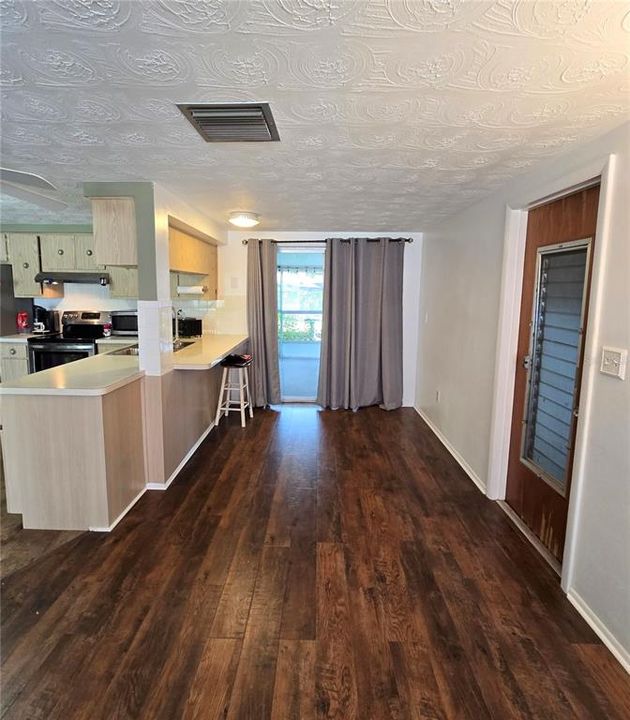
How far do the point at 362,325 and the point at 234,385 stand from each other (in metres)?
1.79

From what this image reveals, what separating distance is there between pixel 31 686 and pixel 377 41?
2.52 meters

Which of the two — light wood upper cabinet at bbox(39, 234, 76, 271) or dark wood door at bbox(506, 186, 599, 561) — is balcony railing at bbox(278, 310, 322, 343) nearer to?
light wood upper cabinet at bbox(39, 234, 76, 271)

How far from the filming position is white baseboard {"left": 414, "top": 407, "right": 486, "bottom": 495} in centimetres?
305

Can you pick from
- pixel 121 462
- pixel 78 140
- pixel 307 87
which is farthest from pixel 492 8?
pixel 121 462

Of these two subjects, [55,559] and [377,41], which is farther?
[55,559]

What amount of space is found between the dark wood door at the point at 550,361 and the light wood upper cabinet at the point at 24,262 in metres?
5.13

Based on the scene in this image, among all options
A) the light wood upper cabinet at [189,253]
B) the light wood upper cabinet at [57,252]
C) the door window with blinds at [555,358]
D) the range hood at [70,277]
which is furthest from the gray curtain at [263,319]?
the door window with blinds at [555,358]

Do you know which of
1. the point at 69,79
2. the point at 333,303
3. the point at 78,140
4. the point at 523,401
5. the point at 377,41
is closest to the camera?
the point at 377,41

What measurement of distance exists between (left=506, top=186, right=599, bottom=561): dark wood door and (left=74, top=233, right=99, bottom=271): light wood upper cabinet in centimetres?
459

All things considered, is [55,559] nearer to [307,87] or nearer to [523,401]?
[307,87]

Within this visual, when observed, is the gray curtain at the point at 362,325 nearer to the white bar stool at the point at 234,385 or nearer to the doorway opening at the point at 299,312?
the doorway opening at the point at 299,312

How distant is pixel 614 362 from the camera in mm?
1664

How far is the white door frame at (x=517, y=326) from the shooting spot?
5.76 feet

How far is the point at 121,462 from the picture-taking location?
262cm
